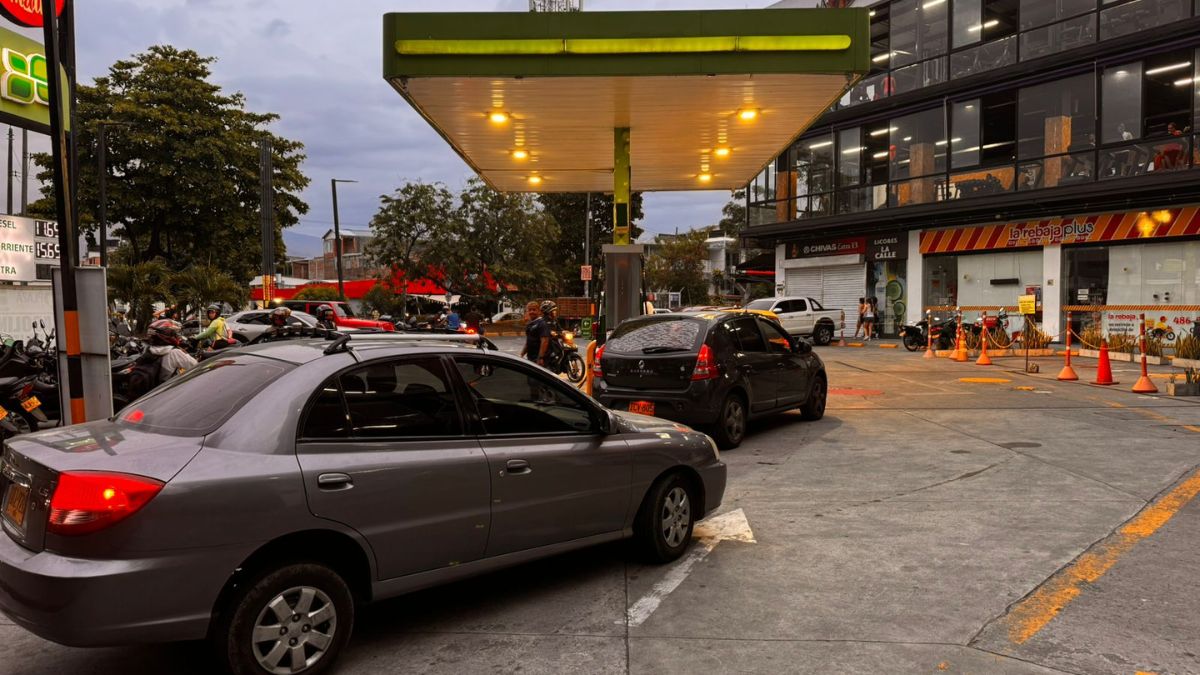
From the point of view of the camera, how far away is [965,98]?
26359mm

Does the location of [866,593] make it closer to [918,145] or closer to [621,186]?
[621,186]

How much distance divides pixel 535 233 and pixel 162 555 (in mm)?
39766

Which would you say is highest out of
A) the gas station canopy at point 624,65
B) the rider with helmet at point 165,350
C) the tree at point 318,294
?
the gas station canopy at point 624,65

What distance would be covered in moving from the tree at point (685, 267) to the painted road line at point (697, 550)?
56.4 meters

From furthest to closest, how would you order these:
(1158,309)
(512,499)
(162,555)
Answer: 1. (1158,309)
2. (512,499)
3. (162,555)

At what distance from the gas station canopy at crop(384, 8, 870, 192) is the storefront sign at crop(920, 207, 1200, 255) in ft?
45.7

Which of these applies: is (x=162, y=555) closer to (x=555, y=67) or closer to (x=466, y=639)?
(x=466, y=639)

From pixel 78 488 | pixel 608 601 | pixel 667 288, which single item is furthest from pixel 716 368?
pixel 667 288

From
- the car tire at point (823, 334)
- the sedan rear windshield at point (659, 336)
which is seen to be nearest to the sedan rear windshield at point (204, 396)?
the sedan rear windshield at point (659, 336)

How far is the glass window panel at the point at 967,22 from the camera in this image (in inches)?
1025

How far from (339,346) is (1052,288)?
2531cm

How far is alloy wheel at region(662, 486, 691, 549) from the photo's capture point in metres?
5.11

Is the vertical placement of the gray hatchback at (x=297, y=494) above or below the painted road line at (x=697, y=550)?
above

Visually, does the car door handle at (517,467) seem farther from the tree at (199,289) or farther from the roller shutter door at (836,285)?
the roller shutter door at (836,285)
